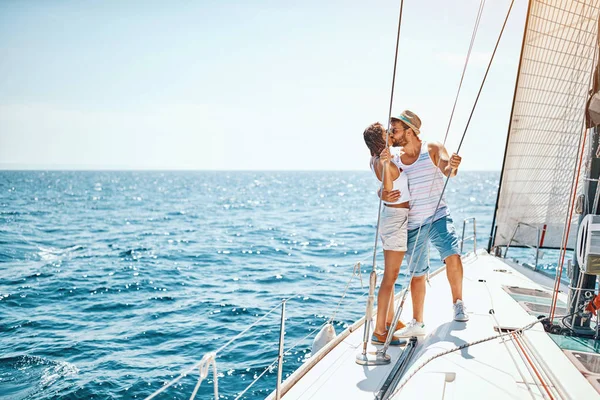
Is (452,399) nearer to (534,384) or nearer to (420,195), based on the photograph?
(534,384)

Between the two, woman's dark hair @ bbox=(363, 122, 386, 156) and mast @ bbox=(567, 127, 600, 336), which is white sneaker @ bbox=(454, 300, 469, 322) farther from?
woman's dark hair @ bbox=(363, 122, 386, 156)

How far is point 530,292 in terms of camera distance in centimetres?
454

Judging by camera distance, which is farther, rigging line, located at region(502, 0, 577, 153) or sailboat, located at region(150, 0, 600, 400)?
rigging line, located at region(502, 0, 577, 153)

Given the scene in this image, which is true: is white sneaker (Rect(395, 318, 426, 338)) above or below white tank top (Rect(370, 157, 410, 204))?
below

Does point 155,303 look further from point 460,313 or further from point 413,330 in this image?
point 460,313

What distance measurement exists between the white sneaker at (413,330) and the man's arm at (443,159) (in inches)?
42.4

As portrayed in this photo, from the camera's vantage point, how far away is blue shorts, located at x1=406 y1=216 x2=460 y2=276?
11.4 feet

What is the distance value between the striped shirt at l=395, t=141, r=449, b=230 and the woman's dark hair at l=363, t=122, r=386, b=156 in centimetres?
40

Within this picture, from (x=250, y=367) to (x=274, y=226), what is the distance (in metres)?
18.4

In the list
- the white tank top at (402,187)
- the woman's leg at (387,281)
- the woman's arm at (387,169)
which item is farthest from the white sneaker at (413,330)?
the woman's arm at (387,169)

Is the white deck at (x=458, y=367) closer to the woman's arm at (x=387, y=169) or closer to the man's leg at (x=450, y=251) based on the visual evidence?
the man's leg at (x=450, y=251)

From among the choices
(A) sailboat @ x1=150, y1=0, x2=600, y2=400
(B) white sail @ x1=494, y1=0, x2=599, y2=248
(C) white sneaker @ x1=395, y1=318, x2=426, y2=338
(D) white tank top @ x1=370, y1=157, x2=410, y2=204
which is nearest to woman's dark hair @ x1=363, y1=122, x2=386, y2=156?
(D) white tank top @ x1=370, y1=157, x2=410, y2=204

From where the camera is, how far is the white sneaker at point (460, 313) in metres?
3.54

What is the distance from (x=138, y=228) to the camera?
23.4 m
